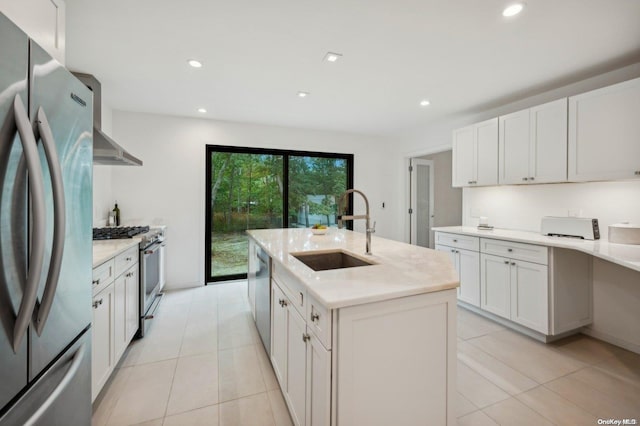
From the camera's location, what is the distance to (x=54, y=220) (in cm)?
92

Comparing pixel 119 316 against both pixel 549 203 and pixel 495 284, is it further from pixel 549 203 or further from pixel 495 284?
pixel 549 203

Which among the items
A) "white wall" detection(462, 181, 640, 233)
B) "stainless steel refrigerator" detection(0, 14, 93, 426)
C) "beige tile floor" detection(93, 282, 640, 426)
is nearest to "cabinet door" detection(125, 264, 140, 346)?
"beige tile floor" detection(93, 282, 640, 426)

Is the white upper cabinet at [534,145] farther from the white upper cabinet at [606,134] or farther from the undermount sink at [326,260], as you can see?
the undermount sink at [326,260]

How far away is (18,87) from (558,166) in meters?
3.71

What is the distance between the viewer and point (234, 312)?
3221mm

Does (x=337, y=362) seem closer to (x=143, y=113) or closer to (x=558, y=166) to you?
(x=558, y=166)

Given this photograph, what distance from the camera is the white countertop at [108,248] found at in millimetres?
1714

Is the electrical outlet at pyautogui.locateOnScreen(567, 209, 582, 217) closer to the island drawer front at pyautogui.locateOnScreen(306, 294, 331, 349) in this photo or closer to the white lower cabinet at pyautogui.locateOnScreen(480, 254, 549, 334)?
the white lower cabinet at pyautogui.locateOnScreen(480, 254, 549, 334)

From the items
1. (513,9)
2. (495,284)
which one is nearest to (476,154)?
(495,284)

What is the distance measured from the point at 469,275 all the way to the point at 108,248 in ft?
11.5

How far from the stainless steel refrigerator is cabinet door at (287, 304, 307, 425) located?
92 cm

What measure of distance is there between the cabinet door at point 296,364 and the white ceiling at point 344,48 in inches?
76.6

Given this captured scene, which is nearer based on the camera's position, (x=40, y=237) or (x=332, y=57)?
(x=40, y=237)

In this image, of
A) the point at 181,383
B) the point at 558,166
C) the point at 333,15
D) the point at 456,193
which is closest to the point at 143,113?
the point at 333,15
